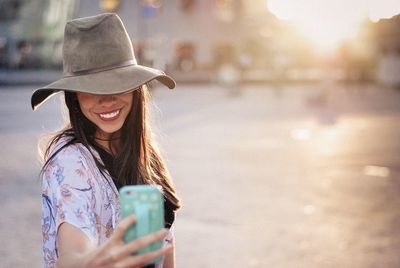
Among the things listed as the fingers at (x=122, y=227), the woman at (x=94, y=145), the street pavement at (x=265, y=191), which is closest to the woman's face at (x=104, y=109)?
the woman at (x=94, y=145)

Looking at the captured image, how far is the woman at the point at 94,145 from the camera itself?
1.61m

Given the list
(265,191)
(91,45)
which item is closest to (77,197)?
(91,45)

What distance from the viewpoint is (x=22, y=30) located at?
44.3 metres

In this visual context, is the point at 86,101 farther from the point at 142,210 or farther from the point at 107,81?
the point at 142,210

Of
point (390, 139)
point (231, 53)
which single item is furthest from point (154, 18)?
point (390, 139)

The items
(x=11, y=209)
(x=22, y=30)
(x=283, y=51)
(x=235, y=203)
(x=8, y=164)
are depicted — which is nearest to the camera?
(x=11, y=209)

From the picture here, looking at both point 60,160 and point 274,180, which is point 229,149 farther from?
point 60,160

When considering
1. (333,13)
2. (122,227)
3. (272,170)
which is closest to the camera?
(122,227)

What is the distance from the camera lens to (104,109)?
6.09ft

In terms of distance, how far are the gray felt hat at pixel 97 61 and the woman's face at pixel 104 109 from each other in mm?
97

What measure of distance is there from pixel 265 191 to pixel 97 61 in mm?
5655

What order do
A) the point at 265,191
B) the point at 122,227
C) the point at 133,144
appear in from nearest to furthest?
the point at 122,227
the point at 133,144
the point at 265,191

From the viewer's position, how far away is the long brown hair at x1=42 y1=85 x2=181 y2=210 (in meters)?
1.86

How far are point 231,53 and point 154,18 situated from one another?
6.94 m
